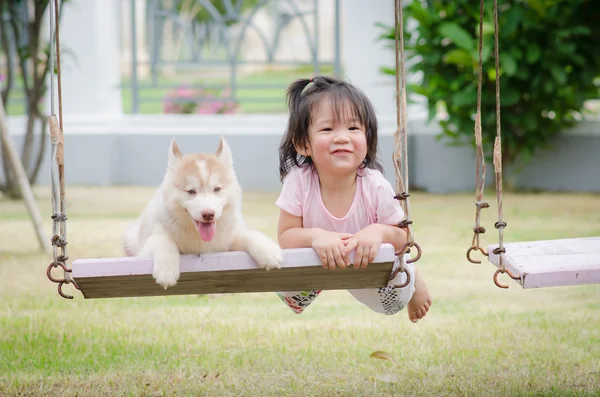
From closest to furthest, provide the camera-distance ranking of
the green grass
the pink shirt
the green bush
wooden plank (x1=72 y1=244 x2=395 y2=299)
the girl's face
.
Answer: wooden plank (x1=72 y1=244 x2=395 y2=299) < the girl's face < the pink shirt < the green grass < the green bush

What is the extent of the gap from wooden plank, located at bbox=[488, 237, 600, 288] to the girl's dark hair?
572 mm

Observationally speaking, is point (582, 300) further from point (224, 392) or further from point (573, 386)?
point (224, 392)

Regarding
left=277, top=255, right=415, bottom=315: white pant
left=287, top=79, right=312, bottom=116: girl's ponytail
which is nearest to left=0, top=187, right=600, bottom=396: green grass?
left=277, top=255, right=415, bottom=315: white pant

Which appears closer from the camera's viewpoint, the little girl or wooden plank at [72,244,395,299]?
wooden plank at [72,244,395,299]

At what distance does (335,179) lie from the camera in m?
2.95

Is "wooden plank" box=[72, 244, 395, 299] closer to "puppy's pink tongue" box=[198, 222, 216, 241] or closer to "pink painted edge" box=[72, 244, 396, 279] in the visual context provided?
"pink painted edge" box=[72, 244, 396, 279]

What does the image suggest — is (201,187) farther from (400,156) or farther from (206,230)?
(400,156)

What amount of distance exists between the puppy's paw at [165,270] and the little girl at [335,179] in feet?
1.80

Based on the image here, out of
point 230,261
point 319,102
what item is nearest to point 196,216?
point 230,261

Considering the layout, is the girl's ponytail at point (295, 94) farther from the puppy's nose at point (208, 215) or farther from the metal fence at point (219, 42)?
the metal fence at point (219, 42)

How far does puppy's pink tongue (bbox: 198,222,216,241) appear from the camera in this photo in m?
2.45

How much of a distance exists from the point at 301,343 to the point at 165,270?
1.40 m

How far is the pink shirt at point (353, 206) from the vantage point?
293 centimetres

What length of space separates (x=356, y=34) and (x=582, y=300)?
15.6 ft
